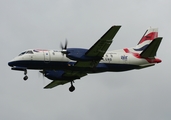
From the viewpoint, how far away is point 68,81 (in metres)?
42.7

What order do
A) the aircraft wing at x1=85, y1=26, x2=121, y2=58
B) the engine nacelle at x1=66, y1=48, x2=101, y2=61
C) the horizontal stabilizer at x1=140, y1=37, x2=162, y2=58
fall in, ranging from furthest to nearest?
the horizontal stabilizer at x1=140, y1=37, x2=162, y2=58 → the engine nacelle at x1=66, y1=48, x2=101, y2=61 → the aircraft wing at x1=85, y1=26, x2=121, y2=58

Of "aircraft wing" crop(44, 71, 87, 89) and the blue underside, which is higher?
the blue underside

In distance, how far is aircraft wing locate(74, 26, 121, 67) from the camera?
3569 centimetres

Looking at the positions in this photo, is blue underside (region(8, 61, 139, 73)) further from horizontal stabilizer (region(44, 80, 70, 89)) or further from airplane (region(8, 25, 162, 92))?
horizontal stabilizer (region(44, 80, 70, 89))

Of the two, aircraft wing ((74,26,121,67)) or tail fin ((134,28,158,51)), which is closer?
aircraft wing ((74,26,121,67))

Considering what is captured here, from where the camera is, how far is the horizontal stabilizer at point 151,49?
3926 centimetres

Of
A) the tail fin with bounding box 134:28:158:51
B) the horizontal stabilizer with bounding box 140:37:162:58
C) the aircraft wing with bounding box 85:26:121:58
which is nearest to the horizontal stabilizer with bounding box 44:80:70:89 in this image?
the aircraft wing with bounding box 85:26:121:58

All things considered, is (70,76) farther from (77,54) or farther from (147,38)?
(147,38)

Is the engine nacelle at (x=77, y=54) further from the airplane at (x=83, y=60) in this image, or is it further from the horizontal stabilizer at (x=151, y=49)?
the horizontal stabilizer at (x=151, y=49)

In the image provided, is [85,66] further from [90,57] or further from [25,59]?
[25,59]

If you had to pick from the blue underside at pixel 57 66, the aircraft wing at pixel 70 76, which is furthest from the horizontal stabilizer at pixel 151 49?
the aircraft wing at pixel 70 76

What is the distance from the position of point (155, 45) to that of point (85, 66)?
5.95 metres

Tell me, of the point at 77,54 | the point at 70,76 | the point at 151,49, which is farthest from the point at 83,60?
the point at 151,49

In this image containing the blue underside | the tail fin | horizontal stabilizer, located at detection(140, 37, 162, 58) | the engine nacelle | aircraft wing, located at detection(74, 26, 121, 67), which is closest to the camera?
aircraft wing, located at detection(74, 26, 121, 67)
